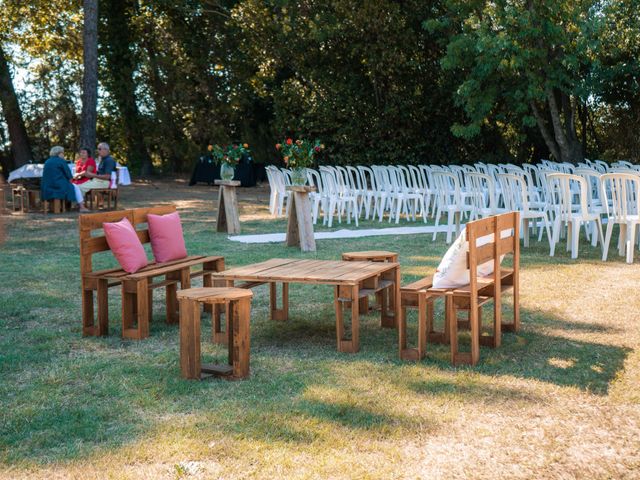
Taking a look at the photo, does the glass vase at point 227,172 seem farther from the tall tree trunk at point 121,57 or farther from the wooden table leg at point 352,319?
the tall tree trunk at point 121,57

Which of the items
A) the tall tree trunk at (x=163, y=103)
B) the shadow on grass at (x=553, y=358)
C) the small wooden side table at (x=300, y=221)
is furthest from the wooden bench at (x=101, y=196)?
the shadow on grass at (x=553, y=358)

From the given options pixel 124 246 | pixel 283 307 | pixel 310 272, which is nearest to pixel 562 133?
pixel 283 307

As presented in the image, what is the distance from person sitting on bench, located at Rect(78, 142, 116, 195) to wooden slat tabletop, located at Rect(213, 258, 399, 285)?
1066 cm

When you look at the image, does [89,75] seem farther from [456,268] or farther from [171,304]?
[456,268]

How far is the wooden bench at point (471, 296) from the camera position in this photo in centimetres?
443

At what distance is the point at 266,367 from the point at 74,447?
140 centimetres

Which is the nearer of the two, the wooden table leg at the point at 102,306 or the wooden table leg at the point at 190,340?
the wooden table leg at the point at 190,340

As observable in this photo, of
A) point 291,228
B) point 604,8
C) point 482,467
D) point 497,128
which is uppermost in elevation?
point 604,8

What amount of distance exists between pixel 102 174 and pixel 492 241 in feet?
39.3

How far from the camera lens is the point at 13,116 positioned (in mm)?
20906

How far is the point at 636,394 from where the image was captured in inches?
154

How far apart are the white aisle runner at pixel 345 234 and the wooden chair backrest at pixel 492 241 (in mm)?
5825

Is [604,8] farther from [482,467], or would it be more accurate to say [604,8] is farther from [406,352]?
[482,467]

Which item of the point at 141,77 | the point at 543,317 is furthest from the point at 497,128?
the point at 543,317
